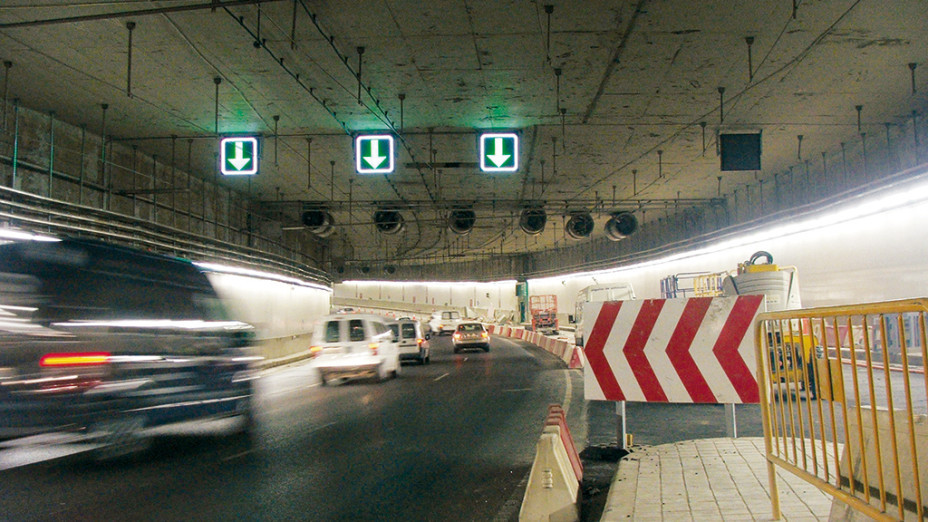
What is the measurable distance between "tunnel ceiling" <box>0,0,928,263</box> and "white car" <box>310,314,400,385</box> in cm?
508

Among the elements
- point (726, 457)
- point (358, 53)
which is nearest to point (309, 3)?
point (358, 53)

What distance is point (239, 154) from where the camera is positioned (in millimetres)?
15414

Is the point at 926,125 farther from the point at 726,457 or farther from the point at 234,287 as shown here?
the point at 234,287

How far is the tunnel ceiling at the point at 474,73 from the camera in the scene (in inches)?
435

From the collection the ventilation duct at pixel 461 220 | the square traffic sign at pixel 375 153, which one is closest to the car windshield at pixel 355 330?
the square traffic sign at pixel 375 153

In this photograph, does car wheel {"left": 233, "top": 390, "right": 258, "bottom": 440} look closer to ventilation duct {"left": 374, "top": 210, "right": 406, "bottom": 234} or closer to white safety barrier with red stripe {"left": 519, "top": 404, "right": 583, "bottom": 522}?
white safety barrier with red stripe {"left": 519, "top": 404, "right": 583, "bottom": 522}

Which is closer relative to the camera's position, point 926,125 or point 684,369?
point 684,369

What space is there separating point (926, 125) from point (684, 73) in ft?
25.7

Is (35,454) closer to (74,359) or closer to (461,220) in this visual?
(74,359)

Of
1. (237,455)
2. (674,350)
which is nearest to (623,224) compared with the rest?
(674,350)

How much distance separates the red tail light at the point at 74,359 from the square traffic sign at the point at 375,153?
8.60m

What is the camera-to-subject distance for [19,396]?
6590 millimetres

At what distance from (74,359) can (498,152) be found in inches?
393

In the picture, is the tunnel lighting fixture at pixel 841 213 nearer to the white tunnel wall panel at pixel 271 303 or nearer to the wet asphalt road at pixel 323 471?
the wet asphalt road at pixel 323 471
